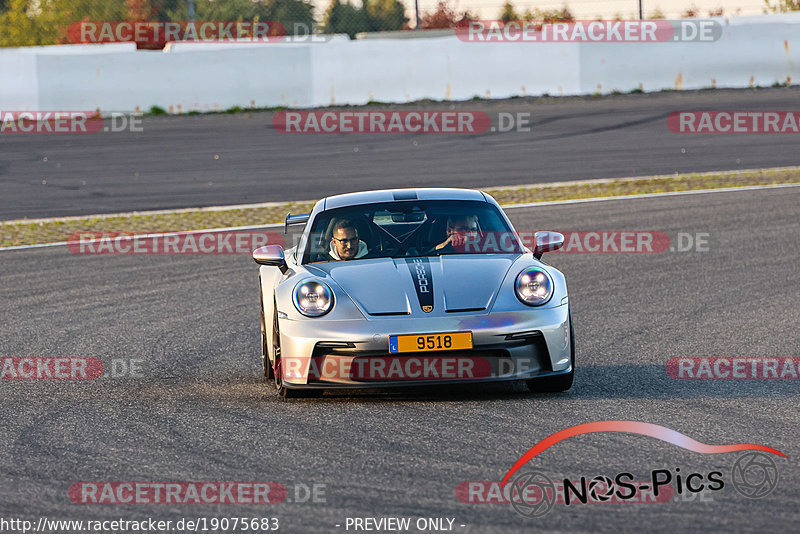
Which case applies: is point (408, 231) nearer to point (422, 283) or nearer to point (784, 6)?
point (422, 283)

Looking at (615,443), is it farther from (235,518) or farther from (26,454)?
(26,454)

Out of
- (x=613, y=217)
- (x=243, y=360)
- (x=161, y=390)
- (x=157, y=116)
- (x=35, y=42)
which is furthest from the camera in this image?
(x=35, y=42)

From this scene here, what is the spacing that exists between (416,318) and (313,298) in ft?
2.25

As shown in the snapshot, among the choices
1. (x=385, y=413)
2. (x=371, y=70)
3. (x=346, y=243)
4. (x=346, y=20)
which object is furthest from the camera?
(x=346, y=20)

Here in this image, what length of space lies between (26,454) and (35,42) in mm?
46130

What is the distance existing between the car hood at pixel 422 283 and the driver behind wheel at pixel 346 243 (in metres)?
0.26

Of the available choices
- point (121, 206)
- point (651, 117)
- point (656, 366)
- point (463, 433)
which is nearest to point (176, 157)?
point (121, 206)

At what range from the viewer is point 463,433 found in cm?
618

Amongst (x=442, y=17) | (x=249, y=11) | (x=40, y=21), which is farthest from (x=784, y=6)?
(x=40, y=21)

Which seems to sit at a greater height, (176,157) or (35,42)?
(35,42)

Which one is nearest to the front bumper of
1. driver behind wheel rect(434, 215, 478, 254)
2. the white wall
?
driver behind wheel rect(434, 215, 478, 254)

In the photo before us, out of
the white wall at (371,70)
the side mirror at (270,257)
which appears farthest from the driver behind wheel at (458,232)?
the white wall at (371,70)

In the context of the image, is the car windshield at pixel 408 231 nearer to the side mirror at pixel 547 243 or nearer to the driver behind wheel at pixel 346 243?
the driver behind wheel at pixel 346 243

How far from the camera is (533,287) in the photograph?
7.18 meters
